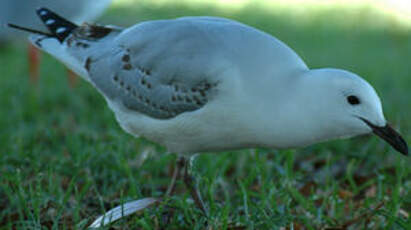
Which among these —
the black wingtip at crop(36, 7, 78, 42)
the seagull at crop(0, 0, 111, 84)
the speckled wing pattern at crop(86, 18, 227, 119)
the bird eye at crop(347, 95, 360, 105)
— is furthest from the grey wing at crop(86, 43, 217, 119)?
the seagull at crop(0, 0, 111, 84)

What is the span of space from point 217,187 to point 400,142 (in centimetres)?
120

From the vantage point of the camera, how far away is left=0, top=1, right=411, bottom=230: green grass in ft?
9.12

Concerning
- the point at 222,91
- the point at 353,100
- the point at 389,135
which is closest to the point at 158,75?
the point at 222,91

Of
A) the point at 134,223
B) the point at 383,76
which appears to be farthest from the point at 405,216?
the point at 383,76

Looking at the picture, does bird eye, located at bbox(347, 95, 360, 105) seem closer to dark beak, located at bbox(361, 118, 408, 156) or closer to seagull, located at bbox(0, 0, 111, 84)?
dark beak, located at bbox(361, 118, 408, 156)

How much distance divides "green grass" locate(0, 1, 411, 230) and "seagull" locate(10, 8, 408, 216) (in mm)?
308

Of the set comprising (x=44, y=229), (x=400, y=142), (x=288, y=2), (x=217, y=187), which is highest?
(x=400, y=142)

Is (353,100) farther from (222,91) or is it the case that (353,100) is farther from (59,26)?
(59,26)

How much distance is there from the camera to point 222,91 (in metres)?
2.60

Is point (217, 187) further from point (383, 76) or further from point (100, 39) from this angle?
point (383, 76)

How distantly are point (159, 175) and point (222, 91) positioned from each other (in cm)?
127

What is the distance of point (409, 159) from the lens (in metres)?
3.81

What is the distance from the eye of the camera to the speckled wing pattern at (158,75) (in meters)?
2.73

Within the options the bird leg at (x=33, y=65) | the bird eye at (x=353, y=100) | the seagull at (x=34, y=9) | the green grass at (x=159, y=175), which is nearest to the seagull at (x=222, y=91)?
the bird eye at (x=353, y=100)
